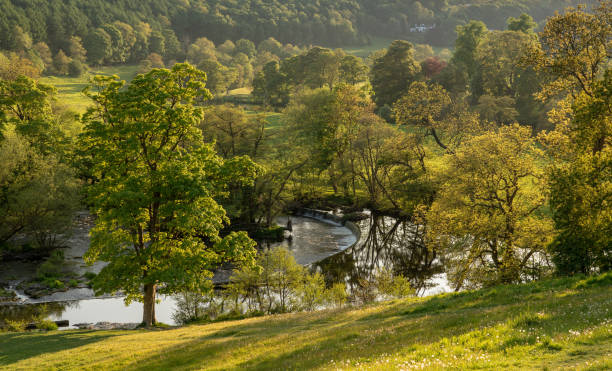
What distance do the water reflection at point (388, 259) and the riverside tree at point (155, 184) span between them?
1886 cm

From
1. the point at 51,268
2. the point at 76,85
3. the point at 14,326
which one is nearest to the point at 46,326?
the point at 14,326

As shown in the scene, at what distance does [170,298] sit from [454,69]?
80.0 m

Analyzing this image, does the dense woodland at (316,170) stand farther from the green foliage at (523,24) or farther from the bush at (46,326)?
the bush at (46,326)

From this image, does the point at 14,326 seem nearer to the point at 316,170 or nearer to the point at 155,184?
the point at 155,184

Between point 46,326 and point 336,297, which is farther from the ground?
point 336,297

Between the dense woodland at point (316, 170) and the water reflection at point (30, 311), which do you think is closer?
the dense woodland at point (316, 170)

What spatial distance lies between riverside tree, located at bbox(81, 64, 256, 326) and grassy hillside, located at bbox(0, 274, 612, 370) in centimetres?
390

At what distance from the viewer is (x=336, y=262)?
49031 mm

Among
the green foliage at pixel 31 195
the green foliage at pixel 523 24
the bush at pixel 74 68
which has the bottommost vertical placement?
the green foliage at pixel 31 195

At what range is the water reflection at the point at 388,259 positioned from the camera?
43781 mm

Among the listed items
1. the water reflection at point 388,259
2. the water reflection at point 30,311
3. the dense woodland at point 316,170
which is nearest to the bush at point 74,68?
the dense woodland at point 316,170

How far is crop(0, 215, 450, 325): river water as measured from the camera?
37.0 m

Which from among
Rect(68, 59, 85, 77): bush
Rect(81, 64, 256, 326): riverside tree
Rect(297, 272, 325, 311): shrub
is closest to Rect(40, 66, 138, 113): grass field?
Rect(68, 59, 85, 77): bush

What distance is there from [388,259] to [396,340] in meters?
35.7
